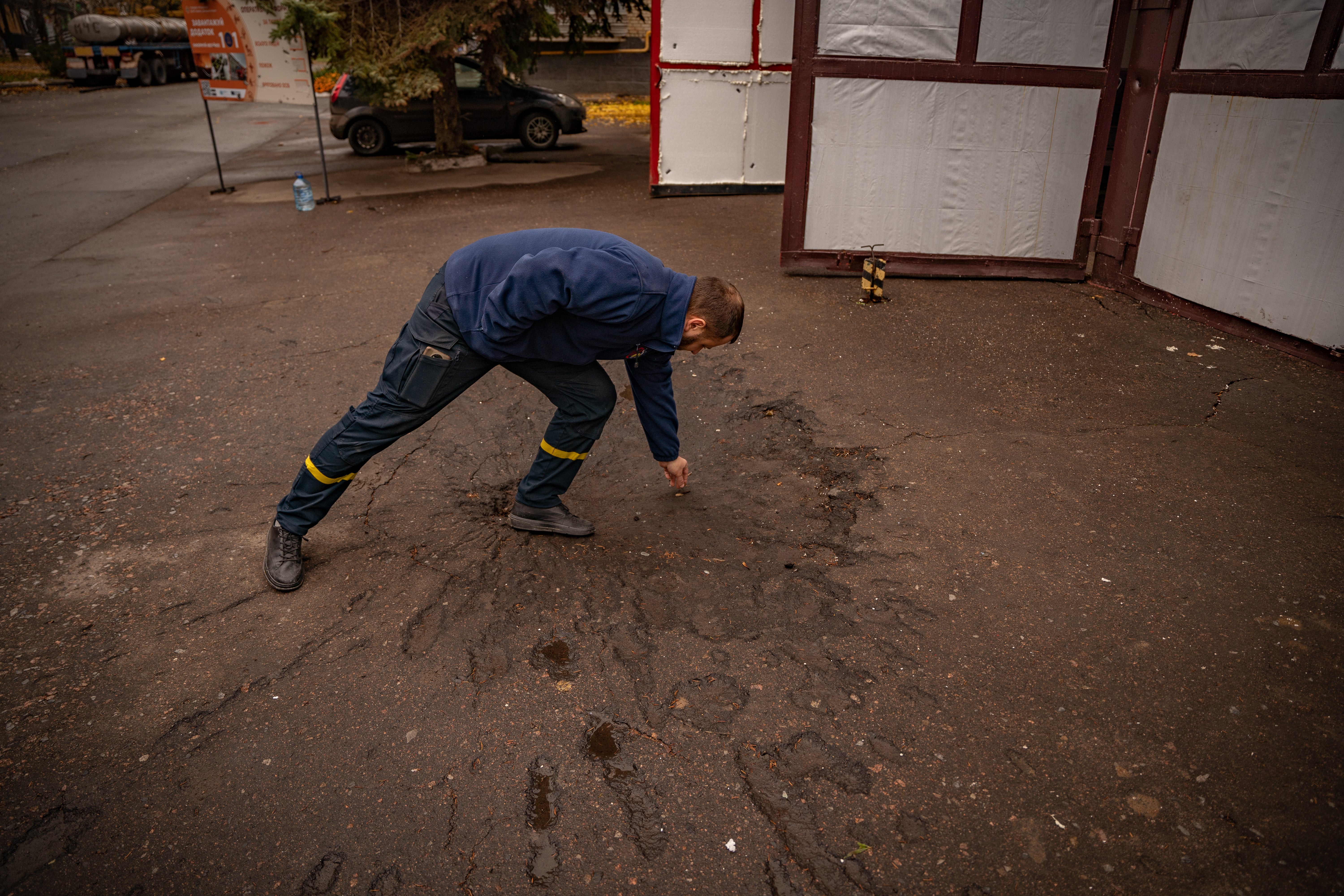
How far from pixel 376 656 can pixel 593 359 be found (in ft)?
4.59

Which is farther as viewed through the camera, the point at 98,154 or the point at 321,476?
the point at 98,154

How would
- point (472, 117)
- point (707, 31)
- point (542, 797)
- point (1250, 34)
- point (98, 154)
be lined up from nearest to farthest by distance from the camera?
point (542, 797) < point (1250, 34) < point (707, 31) < point (472, 117) < point (98, 154)

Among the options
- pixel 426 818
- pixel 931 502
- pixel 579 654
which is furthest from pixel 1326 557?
pixel 426 818

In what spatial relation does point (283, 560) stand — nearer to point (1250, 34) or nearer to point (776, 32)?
point (1250, 34)

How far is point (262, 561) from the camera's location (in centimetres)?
365

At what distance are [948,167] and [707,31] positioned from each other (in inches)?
176

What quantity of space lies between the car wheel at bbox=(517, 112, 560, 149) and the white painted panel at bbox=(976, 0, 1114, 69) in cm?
1021

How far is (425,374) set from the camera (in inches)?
129

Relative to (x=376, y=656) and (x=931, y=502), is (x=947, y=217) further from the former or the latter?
(x=376, y=656)

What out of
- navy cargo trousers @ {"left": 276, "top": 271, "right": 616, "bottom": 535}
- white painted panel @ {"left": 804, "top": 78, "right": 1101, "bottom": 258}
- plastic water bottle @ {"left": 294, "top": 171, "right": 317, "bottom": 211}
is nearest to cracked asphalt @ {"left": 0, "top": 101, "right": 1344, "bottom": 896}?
navy cargo trousers @ {"left": 276, "top": 271, "right": 616, "bottom": 535}

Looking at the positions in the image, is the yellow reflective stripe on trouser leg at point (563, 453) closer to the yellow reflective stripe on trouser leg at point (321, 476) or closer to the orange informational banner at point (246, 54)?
the yellow reflective stripe on trouser leg at point (321, 476)

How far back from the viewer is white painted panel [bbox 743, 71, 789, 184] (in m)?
10.3

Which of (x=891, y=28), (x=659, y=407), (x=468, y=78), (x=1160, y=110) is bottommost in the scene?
(x=659, y=407)

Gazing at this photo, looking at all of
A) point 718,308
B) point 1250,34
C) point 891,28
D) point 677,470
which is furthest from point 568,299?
point 1250,34
